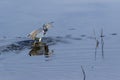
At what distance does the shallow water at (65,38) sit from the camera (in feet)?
31.3

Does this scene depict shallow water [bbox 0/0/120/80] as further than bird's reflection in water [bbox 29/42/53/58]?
No

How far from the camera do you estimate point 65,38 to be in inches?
543

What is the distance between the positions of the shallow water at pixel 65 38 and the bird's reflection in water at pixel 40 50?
0.46 feet

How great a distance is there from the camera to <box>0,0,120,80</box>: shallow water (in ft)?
31.3

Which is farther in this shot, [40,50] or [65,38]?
[65,38]

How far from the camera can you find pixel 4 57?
11.3 meters

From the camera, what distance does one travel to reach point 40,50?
12.1 metres

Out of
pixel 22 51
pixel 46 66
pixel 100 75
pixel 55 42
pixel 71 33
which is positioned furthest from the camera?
pixel 71 33

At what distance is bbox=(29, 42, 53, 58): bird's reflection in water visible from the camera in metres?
11.5

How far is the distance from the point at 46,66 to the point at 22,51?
7.43ft

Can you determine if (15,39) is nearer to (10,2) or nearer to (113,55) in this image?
(113,55)

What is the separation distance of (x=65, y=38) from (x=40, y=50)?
1.84 m

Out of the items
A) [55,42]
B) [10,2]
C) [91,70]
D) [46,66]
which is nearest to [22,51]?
[55,42]

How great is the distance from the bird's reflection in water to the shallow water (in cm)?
14
